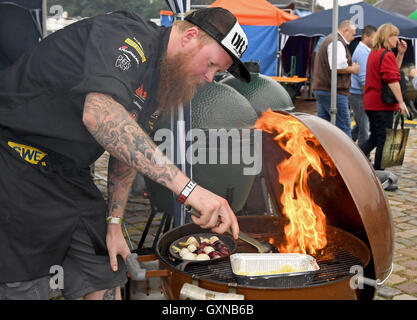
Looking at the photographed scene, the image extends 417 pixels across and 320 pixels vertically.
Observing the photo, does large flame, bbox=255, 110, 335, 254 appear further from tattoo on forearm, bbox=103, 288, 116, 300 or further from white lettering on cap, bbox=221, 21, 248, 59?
tattoo on forearm, bbox=103, 288, 116, 300

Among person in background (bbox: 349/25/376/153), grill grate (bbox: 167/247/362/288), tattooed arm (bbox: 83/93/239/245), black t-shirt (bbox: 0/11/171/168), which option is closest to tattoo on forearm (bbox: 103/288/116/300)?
grill grate (bbox: 167/247/362/288)

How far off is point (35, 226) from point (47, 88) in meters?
0.66

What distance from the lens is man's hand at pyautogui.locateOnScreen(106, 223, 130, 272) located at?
224cm

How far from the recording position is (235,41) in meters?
2.02

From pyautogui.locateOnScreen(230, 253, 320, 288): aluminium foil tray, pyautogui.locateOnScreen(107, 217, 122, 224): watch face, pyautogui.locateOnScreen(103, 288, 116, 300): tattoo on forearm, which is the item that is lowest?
pyautogui.locateOnScreen(103, 288, 116, 300): tattoo on forearm

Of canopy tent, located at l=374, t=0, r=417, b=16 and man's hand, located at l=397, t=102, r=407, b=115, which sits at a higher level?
canopy tent, located at l=374, t=0, r=417, b=16

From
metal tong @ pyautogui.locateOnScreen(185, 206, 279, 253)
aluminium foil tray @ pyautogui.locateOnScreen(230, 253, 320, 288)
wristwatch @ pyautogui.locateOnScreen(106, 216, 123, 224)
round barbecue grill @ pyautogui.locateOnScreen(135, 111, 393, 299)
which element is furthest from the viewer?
metal tong @ pyautogui.locateOnScreen(185, 206, 279, 253)

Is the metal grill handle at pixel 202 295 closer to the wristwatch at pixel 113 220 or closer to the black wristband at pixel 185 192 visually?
the black wristband at pixel 185 192

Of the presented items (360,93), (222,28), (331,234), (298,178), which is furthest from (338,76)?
(222,28)

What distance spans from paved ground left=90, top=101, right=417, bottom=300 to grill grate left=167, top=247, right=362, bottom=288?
1.50m

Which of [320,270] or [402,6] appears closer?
[320,270]

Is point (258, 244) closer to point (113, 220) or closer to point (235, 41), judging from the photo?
point (113, 220)

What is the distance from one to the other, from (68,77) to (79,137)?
0.27m
